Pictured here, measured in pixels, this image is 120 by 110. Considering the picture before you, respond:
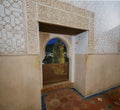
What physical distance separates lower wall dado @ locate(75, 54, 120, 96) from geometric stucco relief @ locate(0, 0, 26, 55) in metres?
1.51

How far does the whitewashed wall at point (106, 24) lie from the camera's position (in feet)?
5.56

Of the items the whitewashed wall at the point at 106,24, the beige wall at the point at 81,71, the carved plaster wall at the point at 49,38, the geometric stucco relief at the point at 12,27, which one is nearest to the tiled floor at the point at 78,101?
the beige wall at the point at 81,71

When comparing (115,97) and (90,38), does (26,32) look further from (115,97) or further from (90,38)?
(115,97)

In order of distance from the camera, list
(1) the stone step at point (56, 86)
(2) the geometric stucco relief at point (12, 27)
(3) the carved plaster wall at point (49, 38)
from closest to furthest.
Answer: (2) the geometric stucco relief at point (12, 27) < (3) the carved plaster wall at point (49, 38) < (1) the stone step at point (56, 86)

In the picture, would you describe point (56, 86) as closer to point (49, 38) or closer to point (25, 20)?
point (49, 38)

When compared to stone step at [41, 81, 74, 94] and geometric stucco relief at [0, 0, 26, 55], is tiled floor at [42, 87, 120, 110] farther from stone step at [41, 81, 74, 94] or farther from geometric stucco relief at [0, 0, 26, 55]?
geometric stucco relief at [0, 0, 26, 55]

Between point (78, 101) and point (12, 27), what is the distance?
2.13 m

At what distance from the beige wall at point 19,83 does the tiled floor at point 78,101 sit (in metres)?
0.52

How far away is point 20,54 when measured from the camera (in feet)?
3.42

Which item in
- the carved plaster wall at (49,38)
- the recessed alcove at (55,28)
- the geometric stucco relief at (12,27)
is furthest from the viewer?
the carved plaster wall at (49,38)

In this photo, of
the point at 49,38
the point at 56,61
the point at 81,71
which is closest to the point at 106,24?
the point at 81,71

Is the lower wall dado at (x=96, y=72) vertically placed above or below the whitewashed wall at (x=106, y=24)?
below

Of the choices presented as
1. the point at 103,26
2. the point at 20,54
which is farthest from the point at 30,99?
the point at 103,26

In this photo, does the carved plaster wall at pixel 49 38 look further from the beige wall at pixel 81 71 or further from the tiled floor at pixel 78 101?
the tiled floor at pixel 78 101
